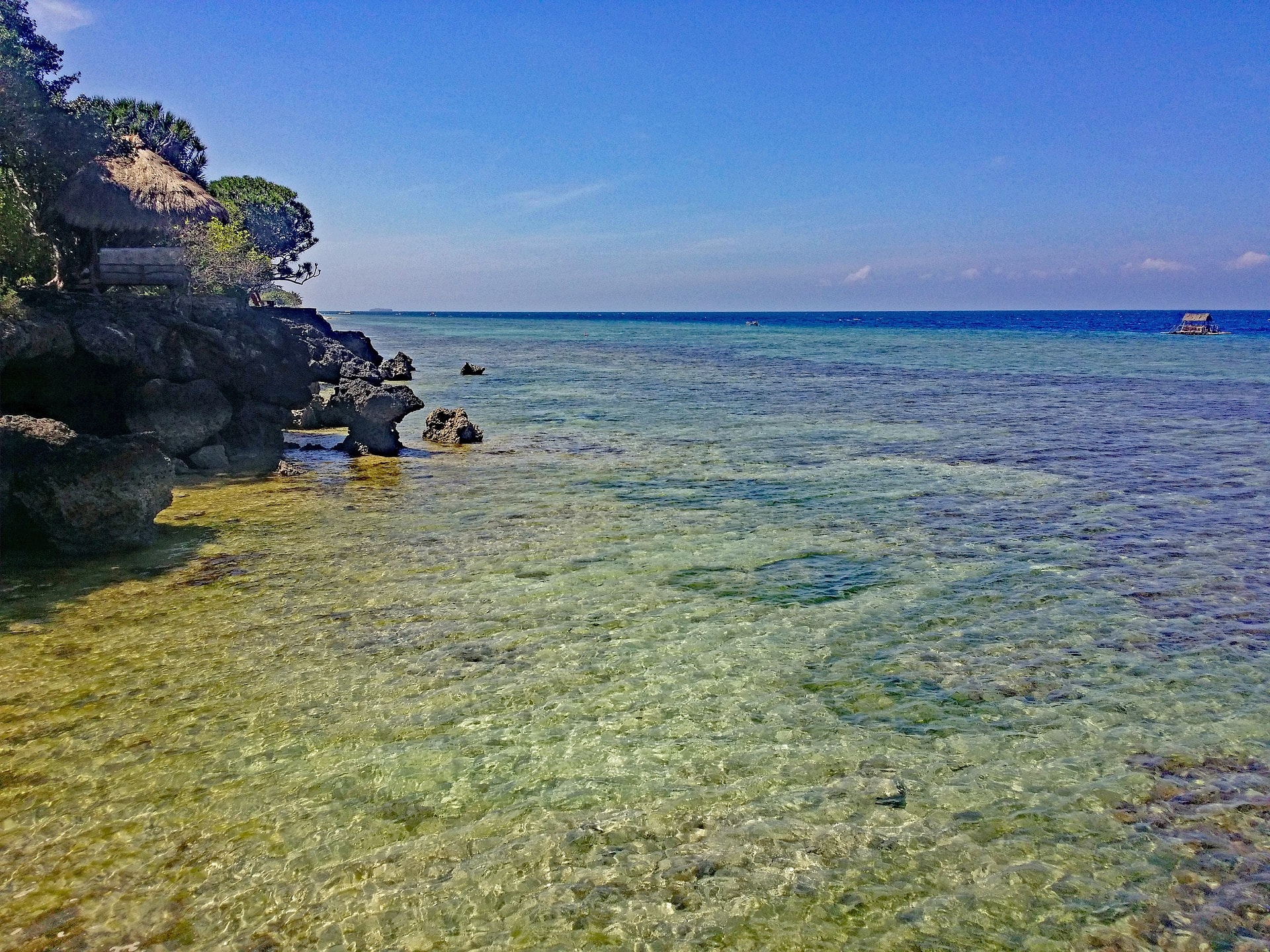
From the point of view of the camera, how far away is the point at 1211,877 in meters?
5.42

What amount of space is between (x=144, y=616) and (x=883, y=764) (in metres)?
8.57

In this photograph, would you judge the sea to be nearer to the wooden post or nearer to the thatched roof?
the wooden post

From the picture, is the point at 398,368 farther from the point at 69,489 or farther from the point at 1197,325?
the point at 1197,325

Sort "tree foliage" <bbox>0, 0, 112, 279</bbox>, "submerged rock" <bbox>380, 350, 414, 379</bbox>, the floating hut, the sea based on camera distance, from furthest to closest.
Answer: "submerged rock" <bbox>380, 350, 414, 379</bbox> → the floating hut → "tree foliage" <bbox>0, 0, 112, 279</bbox> → the sea

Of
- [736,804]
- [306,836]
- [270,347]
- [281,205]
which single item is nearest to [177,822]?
Answer: [306,836]

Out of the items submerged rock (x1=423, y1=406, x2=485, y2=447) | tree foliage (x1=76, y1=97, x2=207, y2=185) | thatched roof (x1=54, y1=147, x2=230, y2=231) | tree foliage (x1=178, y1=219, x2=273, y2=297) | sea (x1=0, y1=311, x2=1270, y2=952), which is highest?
tree foliage (x1=76, y1=97, x2=207, y2=185)

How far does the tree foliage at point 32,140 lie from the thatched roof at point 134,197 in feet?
3.82

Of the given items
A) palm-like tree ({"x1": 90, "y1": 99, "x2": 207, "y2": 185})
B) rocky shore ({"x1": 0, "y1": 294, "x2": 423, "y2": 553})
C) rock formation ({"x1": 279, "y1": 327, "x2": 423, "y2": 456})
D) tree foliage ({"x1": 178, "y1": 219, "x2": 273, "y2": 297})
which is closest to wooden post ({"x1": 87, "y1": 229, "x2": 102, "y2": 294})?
tree foliage ({"x1": 178, "y1": 219, "x2": 273, "y2": 297})

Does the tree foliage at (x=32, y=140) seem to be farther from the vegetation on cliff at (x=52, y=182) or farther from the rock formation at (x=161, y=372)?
the rock formation at (x=161, y=372)

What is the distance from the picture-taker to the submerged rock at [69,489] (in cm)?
1209

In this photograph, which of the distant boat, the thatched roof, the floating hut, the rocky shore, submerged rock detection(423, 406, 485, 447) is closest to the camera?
the rocky shore

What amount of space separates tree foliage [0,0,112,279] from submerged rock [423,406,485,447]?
10909 mm

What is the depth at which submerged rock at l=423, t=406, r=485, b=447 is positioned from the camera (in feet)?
80.6

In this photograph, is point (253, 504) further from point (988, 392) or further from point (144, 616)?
point (988, 392)
